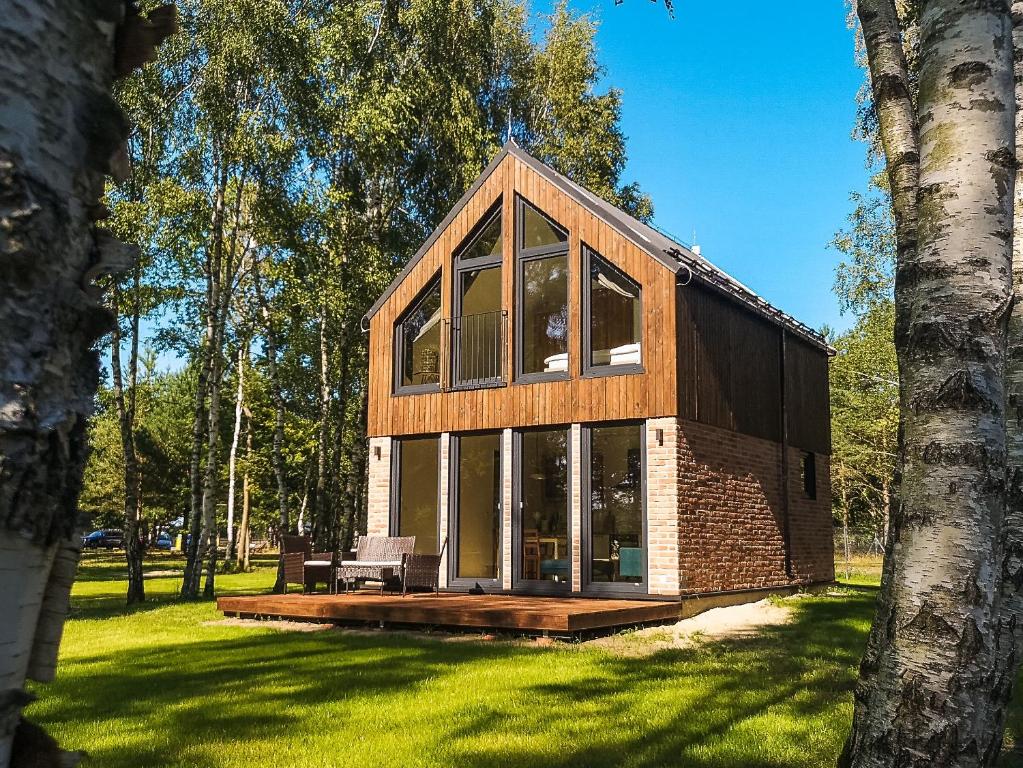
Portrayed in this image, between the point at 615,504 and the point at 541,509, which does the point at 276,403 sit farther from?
the point at 615,504

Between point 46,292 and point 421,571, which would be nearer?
→ point 46,292

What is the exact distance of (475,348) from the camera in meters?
13.5

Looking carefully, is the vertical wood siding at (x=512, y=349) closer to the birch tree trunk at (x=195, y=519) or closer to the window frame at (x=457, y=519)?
the window frame at (x=457, y=519)

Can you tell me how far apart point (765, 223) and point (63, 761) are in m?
35.5

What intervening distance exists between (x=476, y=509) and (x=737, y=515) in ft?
13.3

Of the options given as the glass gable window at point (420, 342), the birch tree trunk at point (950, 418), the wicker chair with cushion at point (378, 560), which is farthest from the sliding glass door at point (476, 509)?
the birch tree trunk at point (950, 418)

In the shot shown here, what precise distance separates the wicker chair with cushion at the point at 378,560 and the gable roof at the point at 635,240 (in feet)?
13.9

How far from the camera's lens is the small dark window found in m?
16.1

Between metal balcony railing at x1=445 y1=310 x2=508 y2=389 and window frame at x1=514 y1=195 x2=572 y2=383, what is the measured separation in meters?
0.34

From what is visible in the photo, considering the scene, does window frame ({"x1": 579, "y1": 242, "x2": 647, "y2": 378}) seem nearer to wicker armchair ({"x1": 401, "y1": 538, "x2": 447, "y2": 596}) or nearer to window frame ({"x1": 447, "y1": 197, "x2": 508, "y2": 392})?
window frame ({"x1": 447, "y1": 197, "x2": 508, "y2": 392})

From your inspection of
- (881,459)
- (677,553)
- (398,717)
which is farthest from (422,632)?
(881,459)

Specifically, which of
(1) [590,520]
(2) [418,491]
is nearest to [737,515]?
(1) [590,520]

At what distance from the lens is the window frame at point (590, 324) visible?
1177 centimetres

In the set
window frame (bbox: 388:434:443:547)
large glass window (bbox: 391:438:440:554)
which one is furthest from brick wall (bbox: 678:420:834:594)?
large glass window (bbox: 391:438:440:554)
